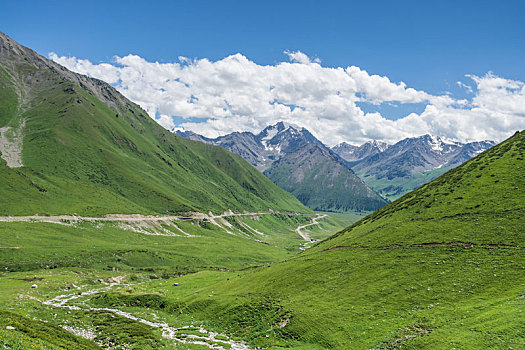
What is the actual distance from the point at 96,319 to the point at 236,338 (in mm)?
29690

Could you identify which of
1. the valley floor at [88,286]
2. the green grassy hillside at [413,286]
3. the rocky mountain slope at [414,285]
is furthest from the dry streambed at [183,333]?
the rocky mountain slope at [414,285]

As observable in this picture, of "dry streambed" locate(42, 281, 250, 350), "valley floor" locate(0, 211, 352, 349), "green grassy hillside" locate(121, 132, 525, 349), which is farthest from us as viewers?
"dry streambed" locate(42, 281, 250, 350)

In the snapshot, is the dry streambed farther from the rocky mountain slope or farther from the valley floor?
the rocky mountain slope

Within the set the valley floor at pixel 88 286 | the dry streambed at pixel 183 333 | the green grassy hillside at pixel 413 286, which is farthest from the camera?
the dry streambed at pixel 183 333

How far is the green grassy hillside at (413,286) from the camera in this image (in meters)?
35.4

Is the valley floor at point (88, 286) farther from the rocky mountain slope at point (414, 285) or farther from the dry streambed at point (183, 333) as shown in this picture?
the rocky mountain slope at point (414, 285)

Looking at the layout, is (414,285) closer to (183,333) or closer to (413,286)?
(413,286)

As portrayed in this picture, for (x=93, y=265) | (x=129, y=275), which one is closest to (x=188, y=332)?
(x=129, y=275)

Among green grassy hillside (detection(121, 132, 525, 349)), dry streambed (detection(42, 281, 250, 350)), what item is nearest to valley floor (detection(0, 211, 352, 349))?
dry streambed (detection(42, 281, 250, 350))

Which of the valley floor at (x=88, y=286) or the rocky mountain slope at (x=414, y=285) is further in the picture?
the valley floor at (x=88, y=286)

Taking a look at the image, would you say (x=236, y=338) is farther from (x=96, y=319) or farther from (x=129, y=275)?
(x=129, y=275)

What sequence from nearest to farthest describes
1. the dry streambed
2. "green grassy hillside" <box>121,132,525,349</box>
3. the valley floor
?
"green grassy hillside" <box>121,132,525,349</box>, the valley floor, the dry streambed

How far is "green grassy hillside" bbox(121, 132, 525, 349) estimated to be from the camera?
35.4 metres

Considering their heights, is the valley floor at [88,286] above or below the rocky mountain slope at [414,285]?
below
